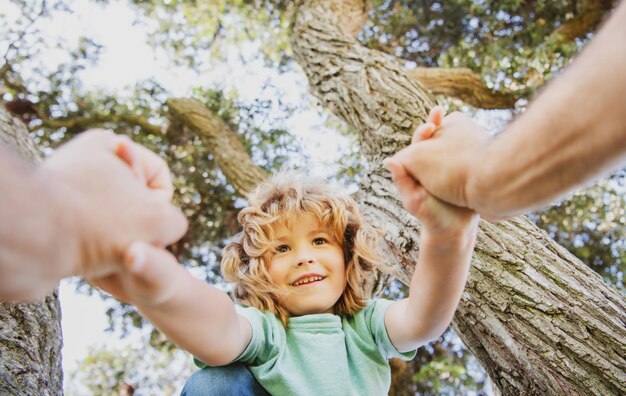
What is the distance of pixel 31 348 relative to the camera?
73.0 inches

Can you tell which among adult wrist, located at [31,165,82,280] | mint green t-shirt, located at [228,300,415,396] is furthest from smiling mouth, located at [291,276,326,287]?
adult wrist, located at [31,165,82,280]

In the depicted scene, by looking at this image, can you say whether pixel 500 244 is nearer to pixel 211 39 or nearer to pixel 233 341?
pixel 233 341

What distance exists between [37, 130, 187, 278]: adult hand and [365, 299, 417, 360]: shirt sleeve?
90 centimetres

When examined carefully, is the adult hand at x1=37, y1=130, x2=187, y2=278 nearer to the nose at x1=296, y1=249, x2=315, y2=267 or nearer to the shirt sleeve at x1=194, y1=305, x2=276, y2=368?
the shirt sleeve at x1=194, y1=305, x2=276, y2=368

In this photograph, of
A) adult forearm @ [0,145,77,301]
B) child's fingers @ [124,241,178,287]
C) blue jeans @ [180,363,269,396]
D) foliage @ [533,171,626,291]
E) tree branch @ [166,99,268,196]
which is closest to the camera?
adult forearm @ [0,145,77,301]

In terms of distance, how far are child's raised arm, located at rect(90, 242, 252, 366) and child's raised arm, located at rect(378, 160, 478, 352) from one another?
0.46 metres

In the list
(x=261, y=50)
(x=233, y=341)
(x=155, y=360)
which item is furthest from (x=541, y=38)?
(x=155, y=360)

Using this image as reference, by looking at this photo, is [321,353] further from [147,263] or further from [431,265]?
[147,263]

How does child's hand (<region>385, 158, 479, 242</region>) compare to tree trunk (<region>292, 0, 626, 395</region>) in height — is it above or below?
above

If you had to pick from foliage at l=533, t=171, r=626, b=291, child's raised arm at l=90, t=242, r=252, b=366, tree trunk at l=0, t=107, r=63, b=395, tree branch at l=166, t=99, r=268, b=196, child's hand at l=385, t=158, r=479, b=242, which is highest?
child's hand at l=385, t=158, r=479, b=242

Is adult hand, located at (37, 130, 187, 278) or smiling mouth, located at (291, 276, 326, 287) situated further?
smiling mouth, located at (291, 276, 326, 287)

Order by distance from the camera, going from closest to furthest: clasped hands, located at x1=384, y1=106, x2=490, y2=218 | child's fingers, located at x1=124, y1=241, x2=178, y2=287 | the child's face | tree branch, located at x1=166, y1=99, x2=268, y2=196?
child's fingers, located at x1=124, y1=241, x2=178, y2=287 → clasped hands, located at x1=384, y1=106, x2=490, y2=218 → the child's face → tree branch, located at x1=166, y1=99, x2=268, y2=196

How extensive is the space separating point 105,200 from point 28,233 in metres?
0.15

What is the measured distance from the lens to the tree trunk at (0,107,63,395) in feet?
5.46
